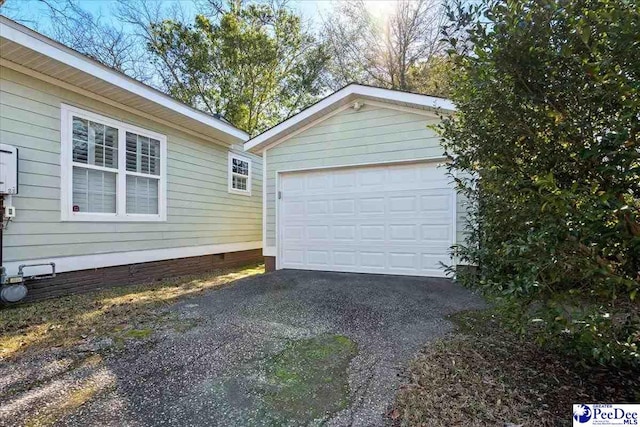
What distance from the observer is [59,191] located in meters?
5.18

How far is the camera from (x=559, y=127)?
2191 mm

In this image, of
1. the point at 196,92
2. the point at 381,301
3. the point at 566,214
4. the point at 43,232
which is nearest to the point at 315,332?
the point at 381,301

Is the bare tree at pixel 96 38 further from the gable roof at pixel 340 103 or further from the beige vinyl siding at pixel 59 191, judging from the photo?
the gable roof at pixel 340 103

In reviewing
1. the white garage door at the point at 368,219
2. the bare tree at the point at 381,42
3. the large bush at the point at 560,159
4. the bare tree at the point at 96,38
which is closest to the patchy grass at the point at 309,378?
the large bush at the point at 560,159

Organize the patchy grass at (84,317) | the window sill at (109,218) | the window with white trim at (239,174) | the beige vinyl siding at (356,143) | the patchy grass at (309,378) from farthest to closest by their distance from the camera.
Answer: the window with white trim at (239,174)
the beige vinyl siding at (356,143)
the window sill at (109,218)
the patchy grass at (84,317)
the patchy grass at (309,378)

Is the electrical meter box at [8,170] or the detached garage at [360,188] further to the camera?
the detached garage at [360,188]

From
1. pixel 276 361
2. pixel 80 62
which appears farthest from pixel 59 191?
pixel 276 361

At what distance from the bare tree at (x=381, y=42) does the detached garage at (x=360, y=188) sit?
8398 mm

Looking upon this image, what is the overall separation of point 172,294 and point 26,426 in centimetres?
355

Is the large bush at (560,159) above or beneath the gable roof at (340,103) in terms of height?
beneath

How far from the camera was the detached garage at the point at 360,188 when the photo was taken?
20.7 feet

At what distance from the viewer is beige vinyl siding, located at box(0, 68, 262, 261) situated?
4.74 meters

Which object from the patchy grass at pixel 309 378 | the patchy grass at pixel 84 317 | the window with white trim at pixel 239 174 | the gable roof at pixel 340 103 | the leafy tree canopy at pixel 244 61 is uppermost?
the leafy tree canopy at pixel 244 61

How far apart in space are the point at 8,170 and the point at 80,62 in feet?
5.96
